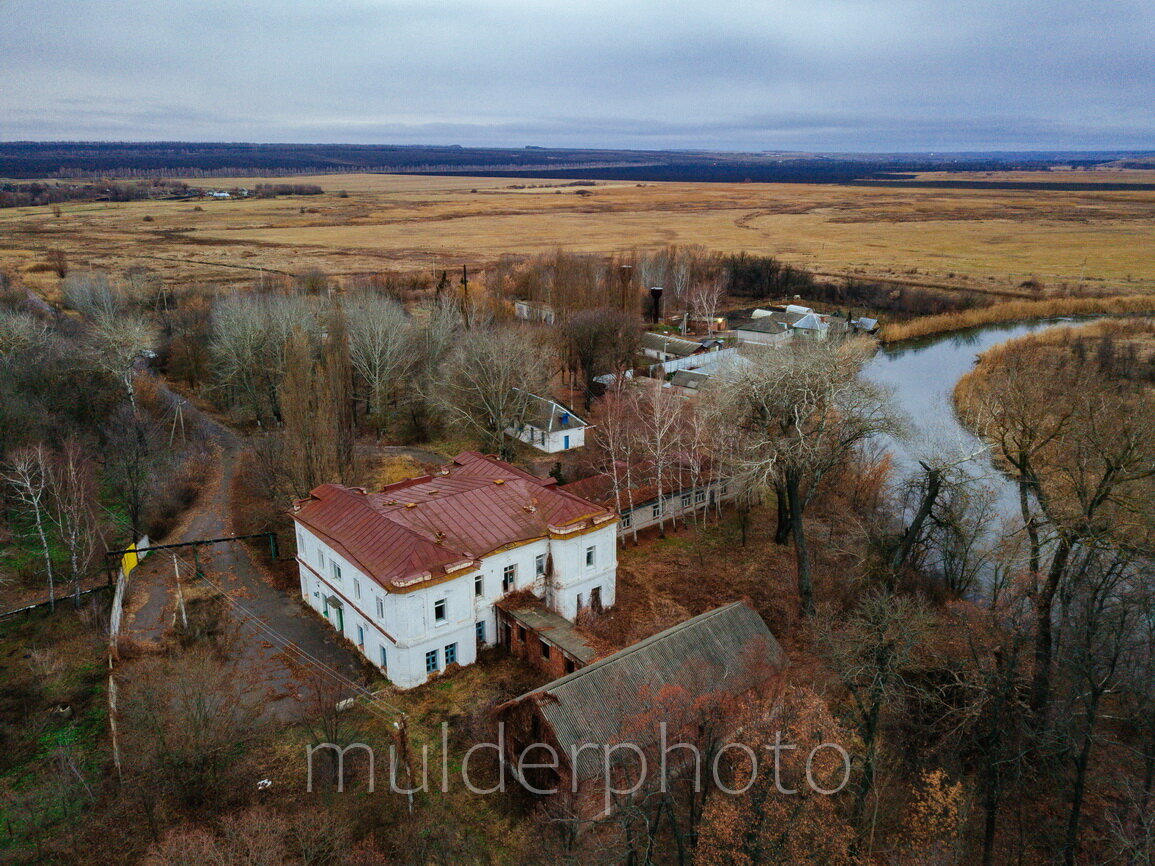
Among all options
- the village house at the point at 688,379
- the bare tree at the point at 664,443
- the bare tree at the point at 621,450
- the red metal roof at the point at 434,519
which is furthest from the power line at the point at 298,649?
the village house at the point at 688,379

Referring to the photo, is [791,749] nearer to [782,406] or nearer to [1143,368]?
[782,406]

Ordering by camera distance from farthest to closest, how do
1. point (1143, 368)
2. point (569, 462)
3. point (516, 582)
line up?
point (1143, 368)
point (569, 462)
point (516, 582)

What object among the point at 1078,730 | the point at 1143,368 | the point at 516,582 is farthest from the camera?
the point at 1143,368

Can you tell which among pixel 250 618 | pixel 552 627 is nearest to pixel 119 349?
pixel 250 618

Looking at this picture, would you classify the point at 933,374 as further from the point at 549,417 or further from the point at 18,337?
the point at 18,337

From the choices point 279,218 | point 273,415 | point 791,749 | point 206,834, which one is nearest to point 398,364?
point 273,415
